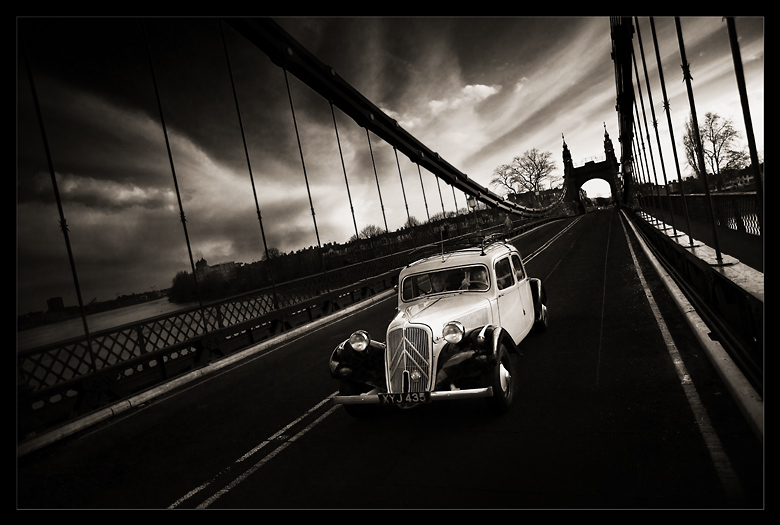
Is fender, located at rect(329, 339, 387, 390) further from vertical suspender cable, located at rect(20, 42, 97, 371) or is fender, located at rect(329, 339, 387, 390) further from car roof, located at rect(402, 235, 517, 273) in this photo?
vertical suspender cable, located at rect(20, 42, 97, 371)

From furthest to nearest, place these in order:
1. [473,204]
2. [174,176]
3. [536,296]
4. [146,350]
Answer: [473,204] < [174,176] < [146,350] < [536,296]

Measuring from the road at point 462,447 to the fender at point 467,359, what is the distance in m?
0.49

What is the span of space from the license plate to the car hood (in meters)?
0.65

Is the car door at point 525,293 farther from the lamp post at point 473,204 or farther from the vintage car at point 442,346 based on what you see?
the lamp post at point 473,204

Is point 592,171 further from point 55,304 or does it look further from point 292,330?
point 55,304

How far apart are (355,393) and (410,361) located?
0.81m

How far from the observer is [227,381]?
26.9 feet

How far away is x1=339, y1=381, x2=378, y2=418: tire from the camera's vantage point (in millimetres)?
4910

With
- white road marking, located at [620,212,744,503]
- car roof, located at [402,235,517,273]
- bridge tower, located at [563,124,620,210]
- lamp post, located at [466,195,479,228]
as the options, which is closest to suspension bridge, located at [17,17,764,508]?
white road marking, located at [620,212,744,503]

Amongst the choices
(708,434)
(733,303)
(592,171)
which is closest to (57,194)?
(708,434)

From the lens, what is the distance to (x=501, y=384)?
459 cm

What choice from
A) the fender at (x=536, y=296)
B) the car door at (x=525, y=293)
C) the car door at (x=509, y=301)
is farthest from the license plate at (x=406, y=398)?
the fender at (x=536, y=296)

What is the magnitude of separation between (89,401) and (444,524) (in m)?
7.08
